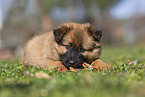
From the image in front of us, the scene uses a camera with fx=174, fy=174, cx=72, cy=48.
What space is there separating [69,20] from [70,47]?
2531cm

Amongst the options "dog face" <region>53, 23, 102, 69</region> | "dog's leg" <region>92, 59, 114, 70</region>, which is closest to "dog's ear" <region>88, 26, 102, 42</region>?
"dog face" <region>53, 23, 102, 69</region>

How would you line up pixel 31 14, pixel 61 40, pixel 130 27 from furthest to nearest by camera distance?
1. pixel 31 14
2. pixel 130 27
3. pixel 61 40

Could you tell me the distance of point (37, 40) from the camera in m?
5.80

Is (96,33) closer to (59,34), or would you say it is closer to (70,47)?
(70,47)

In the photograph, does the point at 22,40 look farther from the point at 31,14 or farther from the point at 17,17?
the point at 31,14

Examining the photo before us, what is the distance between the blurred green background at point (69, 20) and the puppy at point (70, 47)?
31.1 feet

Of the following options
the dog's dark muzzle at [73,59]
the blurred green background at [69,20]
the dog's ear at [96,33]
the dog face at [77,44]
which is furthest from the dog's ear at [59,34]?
the blurred green background at [69,20]

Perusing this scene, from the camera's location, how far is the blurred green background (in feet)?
59.9

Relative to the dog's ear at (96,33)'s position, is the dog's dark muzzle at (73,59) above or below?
below

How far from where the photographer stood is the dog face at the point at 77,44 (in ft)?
13.0

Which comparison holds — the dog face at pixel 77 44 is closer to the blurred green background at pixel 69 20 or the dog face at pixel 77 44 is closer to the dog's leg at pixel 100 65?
the dog's leg at pixel 100 65

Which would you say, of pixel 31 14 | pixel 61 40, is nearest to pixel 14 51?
pixel 61 40

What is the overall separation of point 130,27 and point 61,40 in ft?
73.3

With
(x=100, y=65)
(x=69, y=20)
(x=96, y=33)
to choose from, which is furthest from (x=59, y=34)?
(x=69, y=20)
